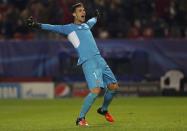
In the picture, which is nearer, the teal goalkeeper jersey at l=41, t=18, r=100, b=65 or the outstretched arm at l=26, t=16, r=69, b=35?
the outstretched arm at l=26, t=16, r=69, b=35

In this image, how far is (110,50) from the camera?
2281 centimetres

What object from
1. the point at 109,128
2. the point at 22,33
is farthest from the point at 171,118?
the point at 22,33

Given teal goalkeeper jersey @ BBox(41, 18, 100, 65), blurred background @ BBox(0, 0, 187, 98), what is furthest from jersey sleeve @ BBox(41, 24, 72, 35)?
blurred background @ BBox(0, 0, 187, 98)

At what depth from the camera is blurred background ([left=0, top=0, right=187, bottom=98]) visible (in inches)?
888

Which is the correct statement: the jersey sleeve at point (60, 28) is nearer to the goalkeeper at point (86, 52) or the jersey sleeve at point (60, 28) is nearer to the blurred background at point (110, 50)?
the goalkeeper at point (86, 52)

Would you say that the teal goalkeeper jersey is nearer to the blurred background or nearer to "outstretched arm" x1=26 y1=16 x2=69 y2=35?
"outstretched arm" x1=26 y1=16 x2=69 y2=35

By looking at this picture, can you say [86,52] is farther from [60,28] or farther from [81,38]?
[60,28]

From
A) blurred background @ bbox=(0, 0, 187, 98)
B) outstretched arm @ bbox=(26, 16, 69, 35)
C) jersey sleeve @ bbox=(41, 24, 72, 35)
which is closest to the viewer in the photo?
outstretched arm @ bbox=(26, 16, 69, 35)

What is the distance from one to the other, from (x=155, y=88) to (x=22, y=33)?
564 cm

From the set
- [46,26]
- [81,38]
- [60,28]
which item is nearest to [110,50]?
[81,38]

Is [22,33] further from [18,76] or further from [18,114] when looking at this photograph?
[18,114]

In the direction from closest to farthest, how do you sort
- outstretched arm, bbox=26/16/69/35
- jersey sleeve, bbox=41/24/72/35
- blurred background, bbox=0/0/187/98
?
outstretched arm, bbox=26/16/69/35 → jersey sleeve, bbox=41/24/72/35 → blurred background, bbox=0/0/187/98

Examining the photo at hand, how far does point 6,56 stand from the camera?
23312 mm

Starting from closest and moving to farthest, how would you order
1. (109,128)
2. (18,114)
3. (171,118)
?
1. (109,128)
2. (171,118)
3. (18,114)
